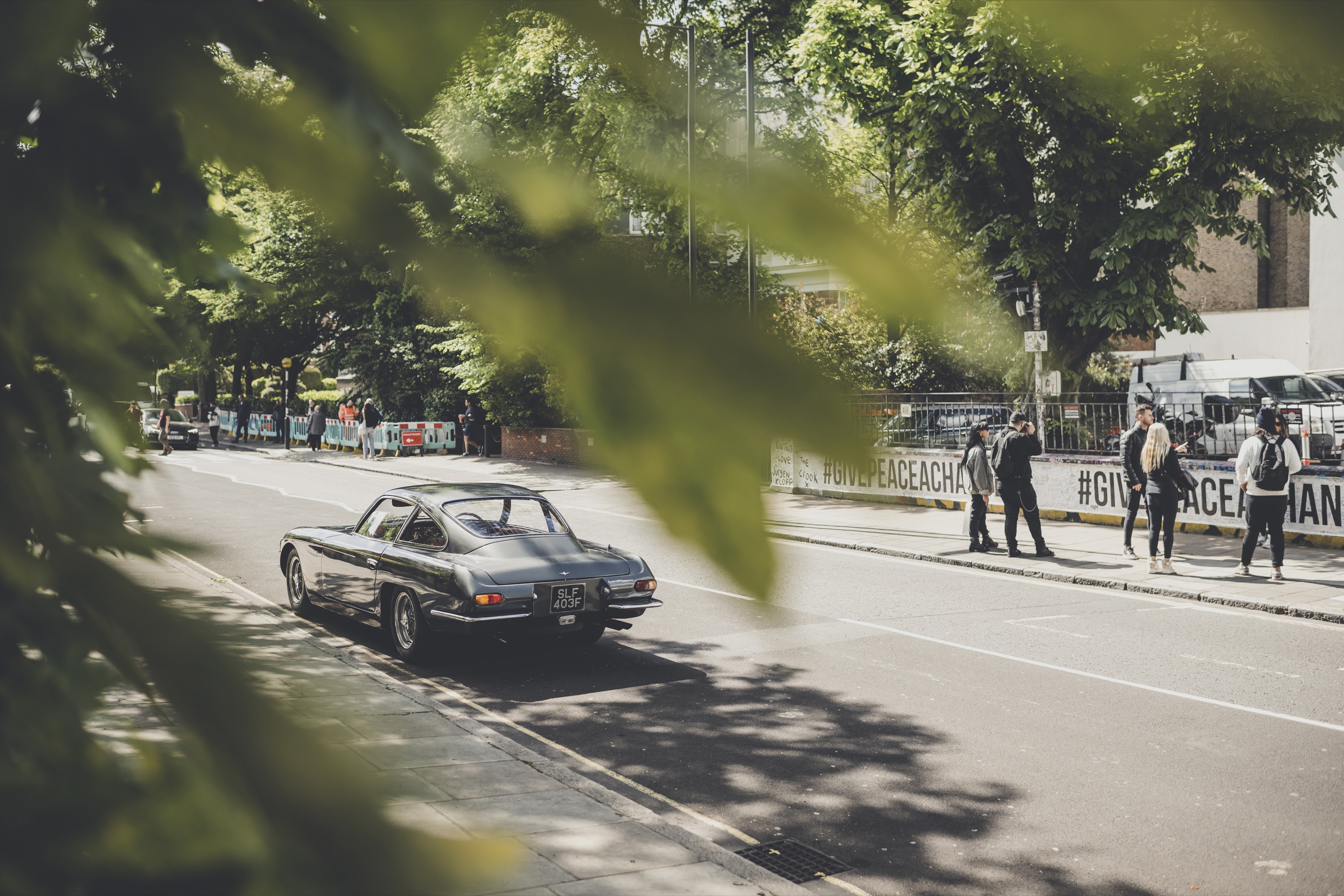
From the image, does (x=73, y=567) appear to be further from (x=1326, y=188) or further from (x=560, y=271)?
(x=1326, y=188)

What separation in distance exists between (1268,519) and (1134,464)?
174cm

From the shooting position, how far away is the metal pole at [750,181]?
1.52ft

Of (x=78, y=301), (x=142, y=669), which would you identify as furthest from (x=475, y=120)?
(x=142, y=669)

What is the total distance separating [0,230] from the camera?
0.45 metres

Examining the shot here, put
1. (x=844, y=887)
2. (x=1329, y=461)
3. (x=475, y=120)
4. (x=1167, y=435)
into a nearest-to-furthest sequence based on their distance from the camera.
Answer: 1. (x=475, y=120)
2. (x=844, y=887)
3. (x=1167, y=435)
4. (x=1329, y=461)

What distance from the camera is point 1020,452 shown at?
45.6ft

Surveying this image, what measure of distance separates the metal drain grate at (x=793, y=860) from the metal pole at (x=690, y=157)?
461 centimetres

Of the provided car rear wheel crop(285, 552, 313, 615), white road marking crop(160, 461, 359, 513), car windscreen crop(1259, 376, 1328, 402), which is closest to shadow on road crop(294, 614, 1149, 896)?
car rear wheel crop(285, 552, 313, 615)

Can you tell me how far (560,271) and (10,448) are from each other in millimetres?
261

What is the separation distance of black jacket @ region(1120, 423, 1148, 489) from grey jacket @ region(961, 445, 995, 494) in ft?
5.29

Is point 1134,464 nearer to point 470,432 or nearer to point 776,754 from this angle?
point 776,754

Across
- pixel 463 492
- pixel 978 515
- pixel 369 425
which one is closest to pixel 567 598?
pixel 463 492

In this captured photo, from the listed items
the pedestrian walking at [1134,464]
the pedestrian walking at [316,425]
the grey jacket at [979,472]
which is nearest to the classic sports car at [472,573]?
the grey jacket at [979,472]

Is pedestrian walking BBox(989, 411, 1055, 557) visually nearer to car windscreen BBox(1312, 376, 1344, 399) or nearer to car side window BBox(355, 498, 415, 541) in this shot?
car side window BBox(355, 498, 415, 541)
